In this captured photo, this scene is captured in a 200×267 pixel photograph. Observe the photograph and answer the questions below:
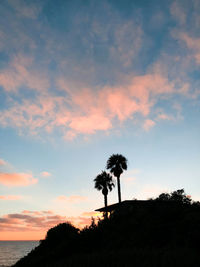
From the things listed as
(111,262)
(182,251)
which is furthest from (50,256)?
(182,251)

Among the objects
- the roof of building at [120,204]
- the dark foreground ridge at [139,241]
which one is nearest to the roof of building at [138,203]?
the roof of building at [120,204]

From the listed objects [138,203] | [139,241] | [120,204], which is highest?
[120,204]

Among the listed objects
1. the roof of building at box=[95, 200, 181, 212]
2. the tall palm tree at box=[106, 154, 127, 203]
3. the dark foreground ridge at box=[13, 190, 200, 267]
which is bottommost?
the dark foreground ridge at box=[13, 190, 200, 267]

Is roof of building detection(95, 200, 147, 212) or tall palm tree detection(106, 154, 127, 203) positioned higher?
tall palm tree detection(106, 154, 127, 203)

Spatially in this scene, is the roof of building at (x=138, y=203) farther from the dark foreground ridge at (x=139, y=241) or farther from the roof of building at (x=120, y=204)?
the dark foreground ridge at (x=139, y=241)

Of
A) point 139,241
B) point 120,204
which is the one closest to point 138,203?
point 120,204

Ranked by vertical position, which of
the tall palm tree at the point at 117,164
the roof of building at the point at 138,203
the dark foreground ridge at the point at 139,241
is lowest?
the dark foreground ridge at the point at 139,241

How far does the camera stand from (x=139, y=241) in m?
17.5

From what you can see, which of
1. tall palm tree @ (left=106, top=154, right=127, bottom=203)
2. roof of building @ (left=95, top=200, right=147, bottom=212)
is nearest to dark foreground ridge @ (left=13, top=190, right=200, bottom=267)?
roof of building @ (left=95, top=200, right=147, bottom=212)

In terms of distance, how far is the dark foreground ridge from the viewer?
11.9 meters

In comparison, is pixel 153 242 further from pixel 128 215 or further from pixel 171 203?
pixel 171 203

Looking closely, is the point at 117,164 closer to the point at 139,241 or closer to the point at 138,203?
the point at 138,203

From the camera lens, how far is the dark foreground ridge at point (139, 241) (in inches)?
470

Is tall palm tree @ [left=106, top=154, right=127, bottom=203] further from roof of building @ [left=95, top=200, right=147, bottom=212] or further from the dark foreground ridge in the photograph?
the dark foreground ridge
